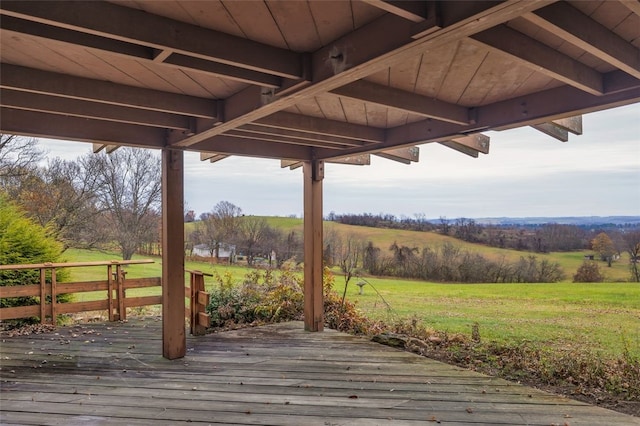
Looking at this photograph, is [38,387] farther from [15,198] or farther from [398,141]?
[15,198]

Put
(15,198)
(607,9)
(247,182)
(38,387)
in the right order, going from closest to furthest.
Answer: (607,9), (38,387), (15,198), (247,182)

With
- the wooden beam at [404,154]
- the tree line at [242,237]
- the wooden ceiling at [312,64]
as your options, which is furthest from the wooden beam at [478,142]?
the tree line at [242,237]

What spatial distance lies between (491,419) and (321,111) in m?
2.61

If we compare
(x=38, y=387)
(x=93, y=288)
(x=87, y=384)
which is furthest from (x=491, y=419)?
(x=93, y=288)

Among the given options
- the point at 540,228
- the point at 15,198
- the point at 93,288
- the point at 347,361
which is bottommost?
the point at 347,361

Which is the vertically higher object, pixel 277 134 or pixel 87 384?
pixel 277 134

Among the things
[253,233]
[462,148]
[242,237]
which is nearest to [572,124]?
[462,148]

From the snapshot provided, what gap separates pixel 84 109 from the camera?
2.90 meters

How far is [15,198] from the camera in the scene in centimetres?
729

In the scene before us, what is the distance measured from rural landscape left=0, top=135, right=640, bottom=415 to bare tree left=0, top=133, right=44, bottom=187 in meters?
0.02

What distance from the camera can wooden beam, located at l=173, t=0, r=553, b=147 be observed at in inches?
51.4

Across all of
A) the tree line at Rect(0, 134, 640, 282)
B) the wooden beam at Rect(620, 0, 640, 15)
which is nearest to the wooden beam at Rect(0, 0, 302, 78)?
the wooden beam at Rect(620, 0, 640, 15)

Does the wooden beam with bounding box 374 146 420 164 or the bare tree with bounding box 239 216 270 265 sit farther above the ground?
the wooden beam with bounding box 374 146 420 164

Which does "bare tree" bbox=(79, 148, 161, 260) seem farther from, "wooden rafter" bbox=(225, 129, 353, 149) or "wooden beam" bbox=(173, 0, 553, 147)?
"wooden beam" bbox=(173, 0, 553, 147)
